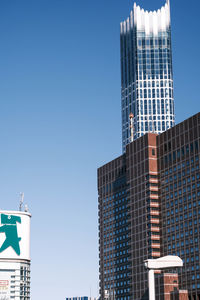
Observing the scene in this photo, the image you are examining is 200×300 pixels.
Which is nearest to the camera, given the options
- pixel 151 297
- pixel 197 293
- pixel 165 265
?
pixel 151 297

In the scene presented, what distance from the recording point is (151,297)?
11956 centimetres

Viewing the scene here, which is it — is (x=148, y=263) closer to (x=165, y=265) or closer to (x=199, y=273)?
(x=165, y=265)

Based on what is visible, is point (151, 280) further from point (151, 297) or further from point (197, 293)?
point (197, 293)

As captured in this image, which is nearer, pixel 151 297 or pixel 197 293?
pixel 151 297

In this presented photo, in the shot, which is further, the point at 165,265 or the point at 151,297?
the point at 165,265

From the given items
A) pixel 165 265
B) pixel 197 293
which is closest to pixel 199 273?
pixel 197 293

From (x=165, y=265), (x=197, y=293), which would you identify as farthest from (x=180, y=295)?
(x=165, y=265)

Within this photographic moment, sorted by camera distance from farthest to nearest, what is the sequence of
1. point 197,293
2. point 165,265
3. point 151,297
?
point 197,293 → point 165,265 → point 151,297

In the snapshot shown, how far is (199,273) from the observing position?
200 metres

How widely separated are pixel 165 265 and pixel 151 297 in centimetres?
1094

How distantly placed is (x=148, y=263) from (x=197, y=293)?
80274 mm

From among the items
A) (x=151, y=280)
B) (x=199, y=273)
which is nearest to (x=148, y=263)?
(x=151, y=280)

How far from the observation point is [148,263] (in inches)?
4926

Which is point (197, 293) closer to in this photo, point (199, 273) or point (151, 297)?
point (199, 273)
